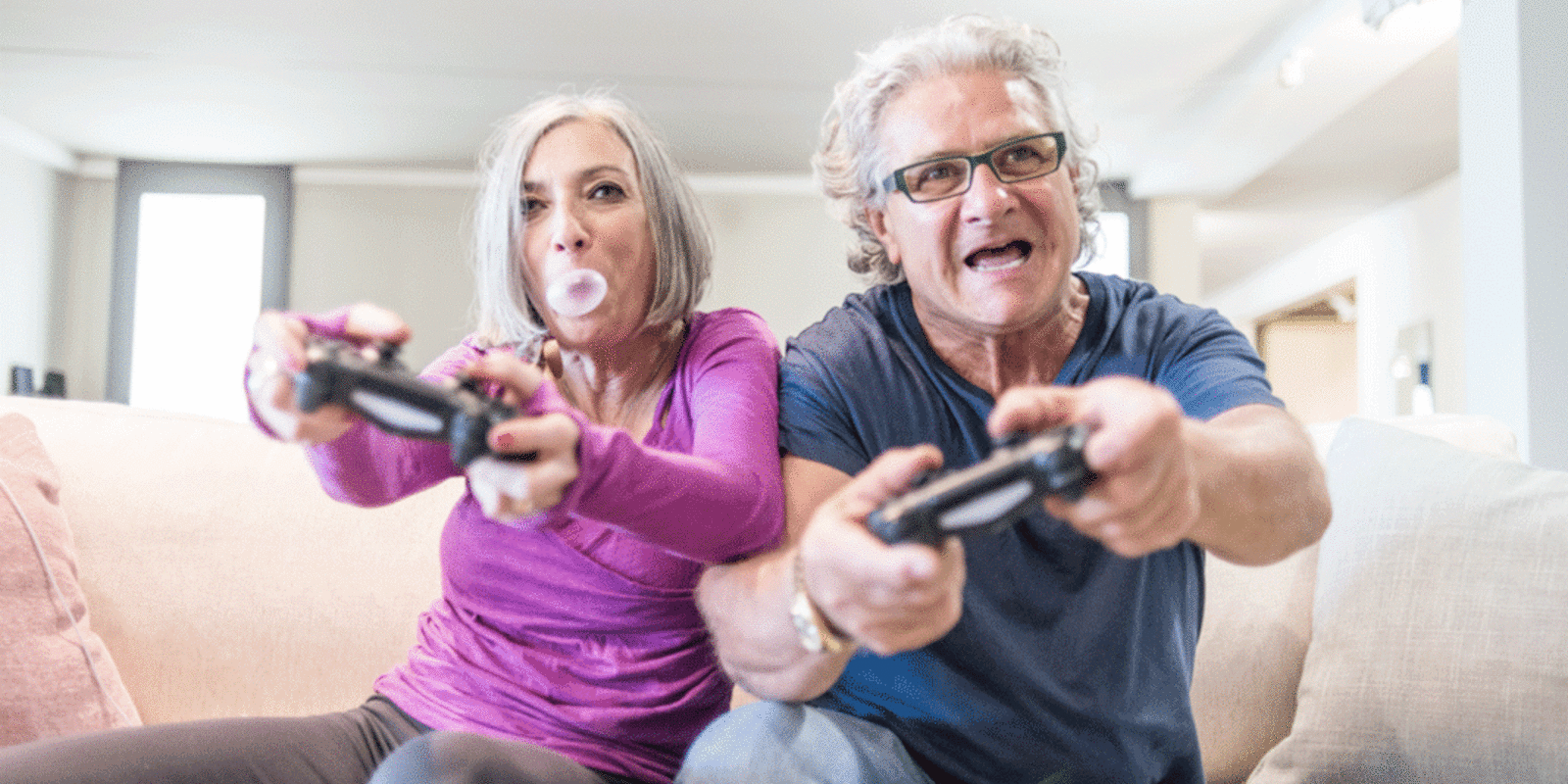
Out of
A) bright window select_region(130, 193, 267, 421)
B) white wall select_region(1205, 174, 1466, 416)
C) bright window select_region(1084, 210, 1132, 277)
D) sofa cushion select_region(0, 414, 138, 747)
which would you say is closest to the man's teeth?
sofa cushion select_region(0, 414, 138, 747)

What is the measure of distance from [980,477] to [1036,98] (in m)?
0.77

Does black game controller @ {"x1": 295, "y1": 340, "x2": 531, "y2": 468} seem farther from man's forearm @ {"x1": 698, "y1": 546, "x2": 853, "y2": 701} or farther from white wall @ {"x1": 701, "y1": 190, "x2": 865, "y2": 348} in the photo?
white wall @ {"x1": 701, "y1": 190, "x2": 865, "y2": 348}

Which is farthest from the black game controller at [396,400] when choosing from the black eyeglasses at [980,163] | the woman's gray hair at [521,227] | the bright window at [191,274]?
the bright window at [191,274]

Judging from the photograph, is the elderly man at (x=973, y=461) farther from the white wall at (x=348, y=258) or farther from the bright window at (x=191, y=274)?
the bright window at (x=191, y=274)

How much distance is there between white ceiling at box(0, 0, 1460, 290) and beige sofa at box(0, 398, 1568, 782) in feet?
9.26

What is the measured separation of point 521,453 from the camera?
0.71 metres

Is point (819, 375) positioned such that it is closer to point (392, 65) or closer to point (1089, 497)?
point (1089, 497)

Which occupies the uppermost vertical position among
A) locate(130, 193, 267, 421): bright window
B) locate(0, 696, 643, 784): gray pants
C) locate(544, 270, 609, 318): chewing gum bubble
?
locate(130, 193, 267, 421): bright window

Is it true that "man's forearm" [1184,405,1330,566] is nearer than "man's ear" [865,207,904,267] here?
Yes

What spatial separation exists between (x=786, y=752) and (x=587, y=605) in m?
0.29

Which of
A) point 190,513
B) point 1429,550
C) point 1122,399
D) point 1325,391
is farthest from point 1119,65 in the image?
point 1325,391

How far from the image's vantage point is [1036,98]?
49.4 inches

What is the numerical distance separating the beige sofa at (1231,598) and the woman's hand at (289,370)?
81cm

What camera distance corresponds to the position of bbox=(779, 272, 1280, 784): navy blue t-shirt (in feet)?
3.48
